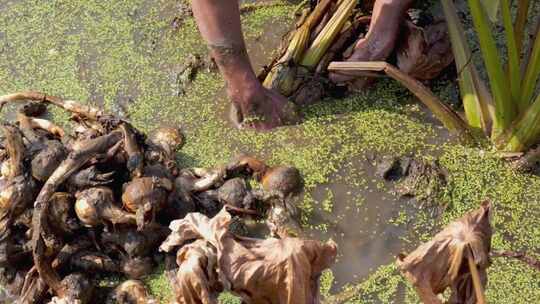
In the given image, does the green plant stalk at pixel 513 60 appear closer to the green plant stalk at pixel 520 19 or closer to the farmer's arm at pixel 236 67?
the green plant stalk at pixel 520 19

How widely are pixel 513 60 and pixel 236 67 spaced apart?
2.92 ft

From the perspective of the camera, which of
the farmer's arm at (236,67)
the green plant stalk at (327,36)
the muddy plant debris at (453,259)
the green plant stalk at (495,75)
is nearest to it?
the muddy plant debris at (453,259)

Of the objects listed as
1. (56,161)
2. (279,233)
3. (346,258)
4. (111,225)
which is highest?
(279,233)

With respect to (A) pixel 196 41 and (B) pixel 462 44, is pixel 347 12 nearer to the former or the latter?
(B) pixel 462 44

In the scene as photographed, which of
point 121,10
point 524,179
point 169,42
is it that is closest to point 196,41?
point 169,42

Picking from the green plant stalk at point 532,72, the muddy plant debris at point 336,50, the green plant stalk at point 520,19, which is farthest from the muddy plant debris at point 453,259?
the muddy plant debris at point 336,50

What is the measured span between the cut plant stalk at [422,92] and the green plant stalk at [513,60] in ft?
0.62

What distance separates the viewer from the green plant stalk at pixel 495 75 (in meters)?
2.06

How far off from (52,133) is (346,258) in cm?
Result: 113

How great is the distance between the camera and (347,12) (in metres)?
2.66

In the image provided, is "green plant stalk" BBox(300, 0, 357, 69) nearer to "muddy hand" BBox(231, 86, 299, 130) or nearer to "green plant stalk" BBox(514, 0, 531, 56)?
"muddy hand" BBox(231, 86, 299, 130)

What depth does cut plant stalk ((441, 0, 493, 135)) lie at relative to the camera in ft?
7.77

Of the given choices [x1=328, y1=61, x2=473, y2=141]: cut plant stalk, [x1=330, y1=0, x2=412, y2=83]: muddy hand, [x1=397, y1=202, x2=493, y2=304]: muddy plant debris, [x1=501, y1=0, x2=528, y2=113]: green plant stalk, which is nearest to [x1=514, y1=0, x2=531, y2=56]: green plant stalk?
[x1=501, y1=0, x2=528, y2=113]: green plant stalk

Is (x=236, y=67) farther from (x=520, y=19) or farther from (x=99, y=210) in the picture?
(x=520, y=19)
